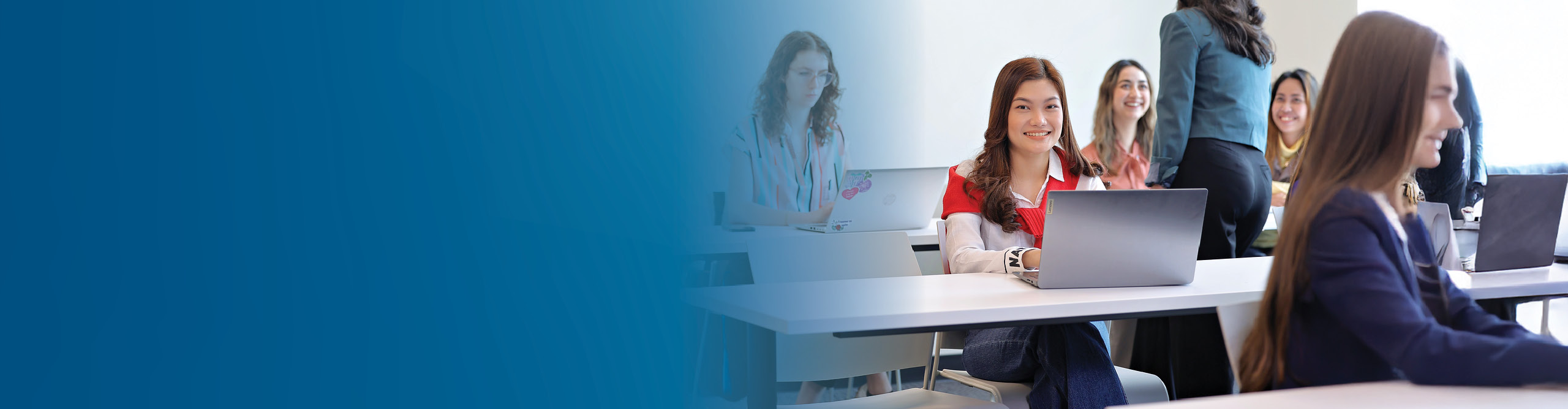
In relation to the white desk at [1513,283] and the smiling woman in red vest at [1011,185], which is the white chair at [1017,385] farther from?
the white desk at [1513,283]

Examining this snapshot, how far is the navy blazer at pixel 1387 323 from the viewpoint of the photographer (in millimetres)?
899

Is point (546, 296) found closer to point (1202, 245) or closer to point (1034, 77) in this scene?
point (1034, 77)

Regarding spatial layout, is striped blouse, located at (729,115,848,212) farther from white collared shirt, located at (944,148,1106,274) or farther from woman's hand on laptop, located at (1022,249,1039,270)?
woman's hand on laptop, located at (1022,249,1039,270)

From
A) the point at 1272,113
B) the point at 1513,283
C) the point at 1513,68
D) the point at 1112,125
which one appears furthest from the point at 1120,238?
the point at 1513,68

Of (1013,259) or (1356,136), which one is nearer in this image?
(1356,136)

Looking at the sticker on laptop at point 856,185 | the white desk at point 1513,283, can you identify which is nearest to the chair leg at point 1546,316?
the white desk at point 1513,283

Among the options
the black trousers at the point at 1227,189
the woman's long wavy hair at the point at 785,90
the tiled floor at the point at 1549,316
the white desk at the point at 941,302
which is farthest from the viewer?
the woman's long wavy hair at the point at 785,90

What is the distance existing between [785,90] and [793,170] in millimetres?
239

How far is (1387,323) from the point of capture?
942mm

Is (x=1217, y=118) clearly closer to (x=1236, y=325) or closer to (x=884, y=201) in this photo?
(x=884, y=201)

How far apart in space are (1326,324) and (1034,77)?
3.38 feet

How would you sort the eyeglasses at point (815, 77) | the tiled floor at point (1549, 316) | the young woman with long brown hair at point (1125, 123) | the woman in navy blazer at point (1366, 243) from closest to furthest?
1. the woman in navy blazer at point (1366, 243)
2. the tiled floor at point (1549, 316)
3. the eyeglasses at point (815, 77)
4. the young woman with long brown hair at point (1125, 123)

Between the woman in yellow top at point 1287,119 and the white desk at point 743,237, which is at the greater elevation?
the woman in yellow top at point 1287,119

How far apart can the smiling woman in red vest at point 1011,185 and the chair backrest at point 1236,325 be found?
0.52 meters
